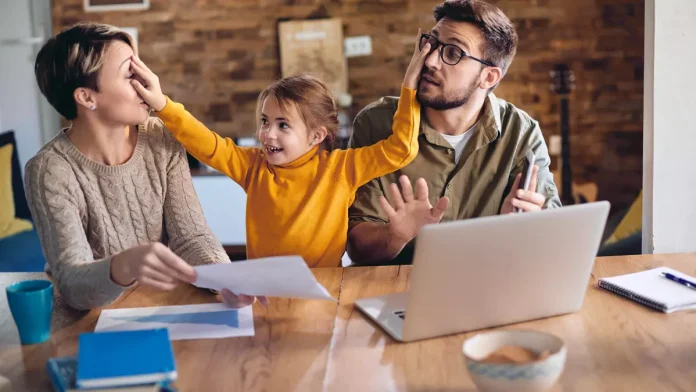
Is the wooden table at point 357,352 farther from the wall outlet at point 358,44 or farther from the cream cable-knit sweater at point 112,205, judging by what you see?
the wall outlet at point 358,44

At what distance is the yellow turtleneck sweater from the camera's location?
76.9 inches

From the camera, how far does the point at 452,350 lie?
130 centimetres

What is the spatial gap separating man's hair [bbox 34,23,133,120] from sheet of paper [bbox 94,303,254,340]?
52 centimetres

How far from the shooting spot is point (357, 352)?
1.31m

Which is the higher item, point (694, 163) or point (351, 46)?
point (351, 46)

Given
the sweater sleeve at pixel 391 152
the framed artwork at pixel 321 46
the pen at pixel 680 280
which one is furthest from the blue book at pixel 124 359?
the framed artwork at pixel 321 46

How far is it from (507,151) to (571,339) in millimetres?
912

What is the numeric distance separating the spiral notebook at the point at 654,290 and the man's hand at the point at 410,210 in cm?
39

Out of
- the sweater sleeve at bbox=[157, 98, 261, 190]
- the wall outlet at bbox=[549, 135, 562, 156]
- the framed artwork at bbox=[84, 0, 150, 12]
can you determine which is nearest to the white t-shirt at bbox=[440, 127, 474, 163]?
the sweater sleeve at bbox=[157, 98, 261, 190]

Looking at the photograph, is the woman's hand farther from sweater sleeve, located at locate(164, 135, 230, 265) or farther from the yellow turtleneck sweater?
the yellow turtleneck sweater

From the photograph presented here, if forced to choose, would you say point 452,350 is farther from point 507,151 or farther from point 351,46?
point 351,46

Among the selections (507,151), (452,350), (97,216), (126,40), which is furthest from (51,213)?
(507,151)

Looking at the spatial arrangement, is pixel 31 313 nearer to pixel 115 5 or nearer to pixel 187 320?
pixel 187 320

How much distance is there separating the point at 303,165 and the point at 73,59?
593 mm
